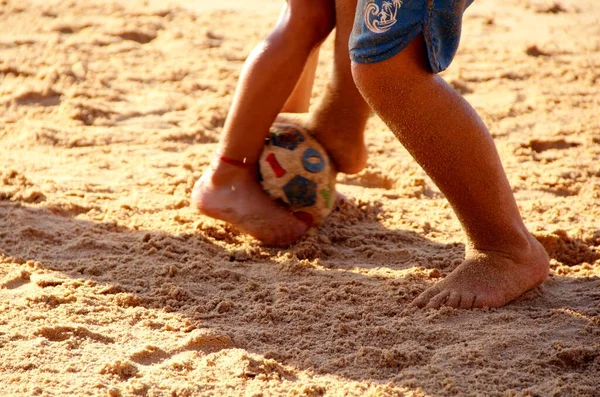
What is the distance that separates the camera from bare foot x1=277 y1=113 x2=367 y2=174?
112 inches

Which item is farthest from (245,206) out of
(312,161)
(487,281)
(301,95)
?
(487,281)

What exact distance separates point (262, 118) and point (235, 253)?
0.46 metres

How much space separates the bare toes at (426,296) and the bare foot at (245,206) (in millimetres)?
620

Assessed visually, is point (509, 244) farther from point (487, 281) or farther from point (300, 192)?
point (300, 192)

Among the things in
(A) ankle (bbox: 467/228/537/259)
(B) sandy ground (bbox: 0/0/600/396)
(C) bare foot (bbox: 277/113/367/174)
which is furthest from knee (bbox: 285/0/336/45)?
(A) ankle (bbox: 467/228/537/259)

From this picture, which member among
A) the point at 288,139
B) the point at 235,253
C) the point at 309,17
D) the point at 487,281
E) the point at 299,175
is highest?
the point at 309,17

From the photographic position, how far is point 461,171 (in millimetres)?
2217

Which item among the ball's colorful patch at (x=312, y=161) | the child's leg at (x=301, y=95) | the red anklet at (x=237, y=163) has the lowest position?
the red anklet at (x=237, y=163)

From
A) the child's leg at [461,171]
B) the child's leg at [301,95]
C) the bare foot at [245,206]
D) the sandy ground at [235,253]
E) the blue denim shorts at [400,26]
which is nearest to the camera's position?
the sandy ground at [235,253]

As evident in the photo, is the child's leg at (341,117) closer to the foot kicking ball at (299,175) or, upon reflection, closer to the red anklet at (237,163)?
the foot kicking ball at (299,175)

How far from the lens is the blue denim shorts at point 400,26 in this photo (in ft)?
6.70

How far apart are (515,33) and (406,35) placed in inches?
143

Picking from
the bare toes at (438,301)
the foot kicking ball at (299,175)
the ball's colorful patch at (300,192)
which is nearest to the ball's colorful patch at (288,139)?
the foot kicking ball at (299,175)

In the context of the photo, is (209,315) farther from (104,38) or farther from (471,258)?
(104,38)
